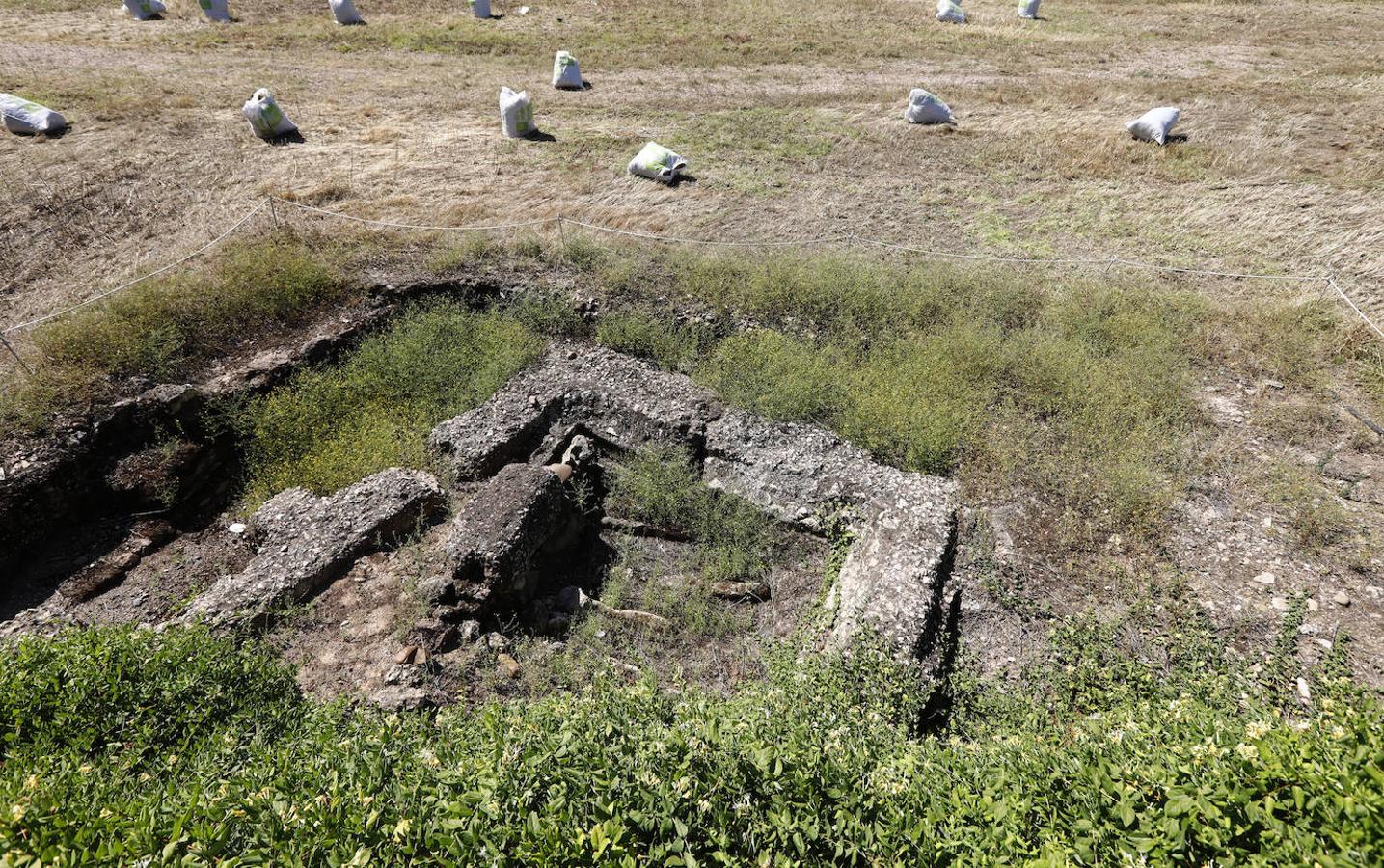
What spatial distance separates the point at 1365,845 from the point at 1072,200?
41.8 ft

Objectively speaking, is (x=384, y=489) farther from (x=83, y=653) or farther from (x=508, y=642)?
(x=83, y=653)

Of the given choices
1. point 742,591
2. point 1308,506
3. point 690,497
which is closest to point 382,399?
point 690,497

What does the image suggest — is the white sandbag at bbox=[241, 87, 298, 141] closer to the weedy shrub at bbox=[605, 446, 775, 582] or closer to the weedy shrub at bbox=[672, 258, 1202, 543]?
the weedy shrub at bbox=[672, 258, 1202, 543]

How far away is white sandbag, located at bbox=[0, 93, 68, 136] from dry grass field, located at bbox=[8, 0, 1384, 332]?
0.40 m

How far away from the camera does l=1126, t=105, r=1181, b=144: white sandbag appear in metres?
13.6

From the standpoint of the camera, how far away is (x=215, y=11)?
20.8m

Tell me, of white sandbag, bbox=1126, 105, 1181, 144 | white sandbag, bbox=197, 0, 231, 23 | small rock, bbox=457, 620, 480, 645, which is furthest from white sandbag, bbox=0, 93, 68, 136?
white sandbag, bbox=1126, 105, 1181, 144

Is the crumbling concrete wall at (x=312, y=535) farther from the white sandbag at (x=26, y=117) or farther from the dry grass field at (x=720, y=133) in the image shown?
the white sandbag at (x=26, y=117)

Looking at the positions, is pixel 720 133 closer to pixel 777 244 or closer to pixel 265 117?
pixel 777 244

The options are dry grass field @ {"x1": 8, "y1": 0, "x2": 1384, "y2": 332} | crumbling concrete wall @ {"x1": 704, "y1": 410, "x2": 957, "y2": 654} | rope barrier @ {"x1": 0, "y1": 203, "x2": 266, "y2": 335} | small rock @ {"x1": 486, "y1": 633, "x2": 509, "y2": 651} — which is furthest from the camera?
dry grass field @ {"x1": 8, "y1": 0, "x2": 1384, "y2": 332}

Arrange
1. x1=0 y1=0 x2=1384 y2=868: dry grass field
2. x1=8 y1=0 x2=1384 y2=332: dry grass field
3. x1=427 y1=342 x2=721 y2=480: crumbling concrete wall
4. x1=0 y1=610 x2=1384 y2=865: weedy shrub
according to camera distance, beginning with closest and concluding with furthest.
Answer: x1=0 y1=610 x2=1384 y2=865: weedy shrub < x1=0 y1=0 x2=1384 y2=868: dry grass field < x1=427 y1=342 x2=721 y2=480: crumbling concrete wall < x1=8 y1=0 x2=1384 y2=332: dry grass field

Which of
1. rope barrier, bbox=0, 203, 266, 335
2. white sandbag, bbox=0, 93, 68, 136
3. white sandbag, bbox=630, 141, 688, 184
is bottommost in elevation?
rope barrier, bbox=0, 203, 266, 335

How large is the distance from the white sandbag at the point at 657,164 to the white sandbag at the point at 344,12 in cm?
1550

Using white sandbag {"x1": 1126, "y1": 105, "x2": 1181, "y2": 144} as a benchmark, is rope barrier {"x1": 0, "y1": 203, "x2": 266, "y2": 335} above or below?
below
